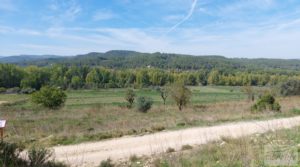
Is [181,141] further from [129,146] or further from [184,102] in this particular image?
[184,102]

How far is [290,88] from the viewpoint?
56.6 m

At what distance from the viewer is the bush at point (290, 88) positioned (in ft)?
183

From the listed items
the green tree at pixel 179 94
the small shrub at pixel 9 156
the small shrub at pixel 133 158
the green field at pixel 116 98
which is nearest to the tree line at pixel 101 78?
the green field at pixel 116 98

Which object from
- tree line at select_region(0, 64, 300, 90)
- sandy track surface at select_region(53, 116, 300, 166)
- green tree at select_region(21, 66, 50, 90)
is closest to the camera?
Answer: sandy track surface at select_region(53, 116, 300, 166)

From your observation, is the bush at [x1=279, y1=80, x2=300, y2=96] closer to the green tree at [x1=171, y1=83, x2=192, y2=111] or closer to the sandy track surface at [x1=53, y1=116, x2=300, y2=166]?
the green tree at [x1=171, y1=83, x2=192, y2=111]

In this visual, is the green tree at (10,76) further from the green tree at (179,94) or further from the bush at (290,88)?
the bush at (290,88)

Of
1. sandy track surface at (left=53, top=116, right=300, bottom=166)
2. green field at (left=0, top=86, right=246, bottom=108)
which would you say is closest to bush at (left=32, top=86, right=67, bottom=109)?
green field at (left=0, top=86, right=246, bottom=108)

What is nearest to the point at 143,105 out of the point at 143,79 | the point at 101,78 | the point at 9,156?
the point at 9,156

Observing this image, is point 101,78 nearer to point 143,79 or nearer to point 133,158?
point 143,79

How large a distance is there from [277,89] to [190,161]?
60.3 m

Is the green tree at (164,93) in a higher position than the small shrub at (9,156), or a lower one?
lower

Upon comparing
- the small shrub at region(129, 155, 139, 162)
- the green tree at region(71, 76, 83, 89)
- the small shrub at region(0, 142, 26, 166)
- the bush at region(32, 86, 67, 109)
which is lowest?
the green tree at region(71, 76, 83, 89)

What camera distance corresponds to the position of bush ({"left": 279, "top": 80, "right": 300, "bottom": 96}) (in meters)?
55.8

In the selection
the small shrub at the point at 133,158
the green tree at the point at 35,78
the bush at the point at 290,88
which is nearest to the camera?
the small shrub at the point at 133,158
